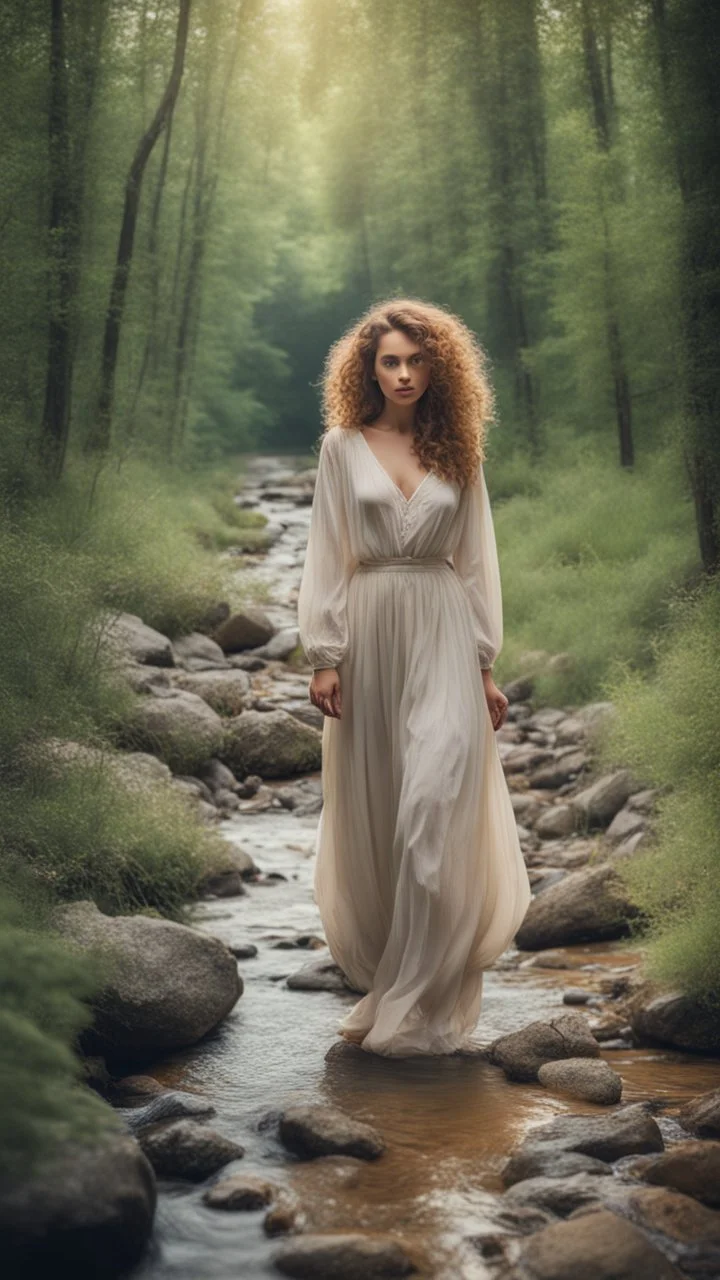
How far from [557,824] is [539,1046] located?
4.23m

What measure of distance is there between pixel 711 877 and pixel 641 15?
1209 cm

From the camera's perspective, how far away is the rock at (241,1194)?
11.8 feet

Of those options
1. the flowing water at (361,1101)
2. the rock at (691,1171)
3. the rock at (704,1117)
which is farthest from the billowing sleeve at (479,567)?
the rock at (691,1171)

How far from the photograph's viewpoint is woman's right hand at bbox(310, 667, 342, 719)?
5.02m

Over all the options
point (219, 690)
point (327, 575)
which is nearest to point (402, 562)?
point (327, 575)

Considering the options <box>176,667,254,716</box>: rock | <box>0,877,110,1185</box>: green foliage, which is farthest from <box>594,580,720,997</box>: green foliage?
<box>176,667,254,716</box>: rock

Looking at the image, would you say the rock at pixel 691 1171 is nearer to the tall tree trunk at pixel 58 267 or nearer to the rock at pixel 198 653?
the rock at pixel 198 653

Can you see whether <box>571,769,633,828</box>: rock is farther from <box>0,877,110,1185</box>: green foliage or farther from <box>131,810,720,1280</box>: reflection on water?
<box>0,877,110,1185</box>: green foliage

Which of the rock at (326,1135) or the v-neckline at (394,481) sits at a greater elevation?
the v-neckline at (394,481)

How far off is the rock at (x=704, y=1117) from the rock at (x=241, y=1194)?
1.26 m

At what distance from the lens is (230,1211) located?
3592 mm

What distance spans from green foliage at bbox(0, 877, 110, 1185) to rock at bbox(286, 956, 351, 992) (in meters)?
2.81

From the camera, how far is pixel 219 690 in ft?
38.6

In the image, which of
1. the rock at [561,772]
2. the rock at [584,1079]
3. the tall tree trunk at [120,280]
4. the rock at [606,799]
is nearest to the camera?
the rock at [584,1079]
